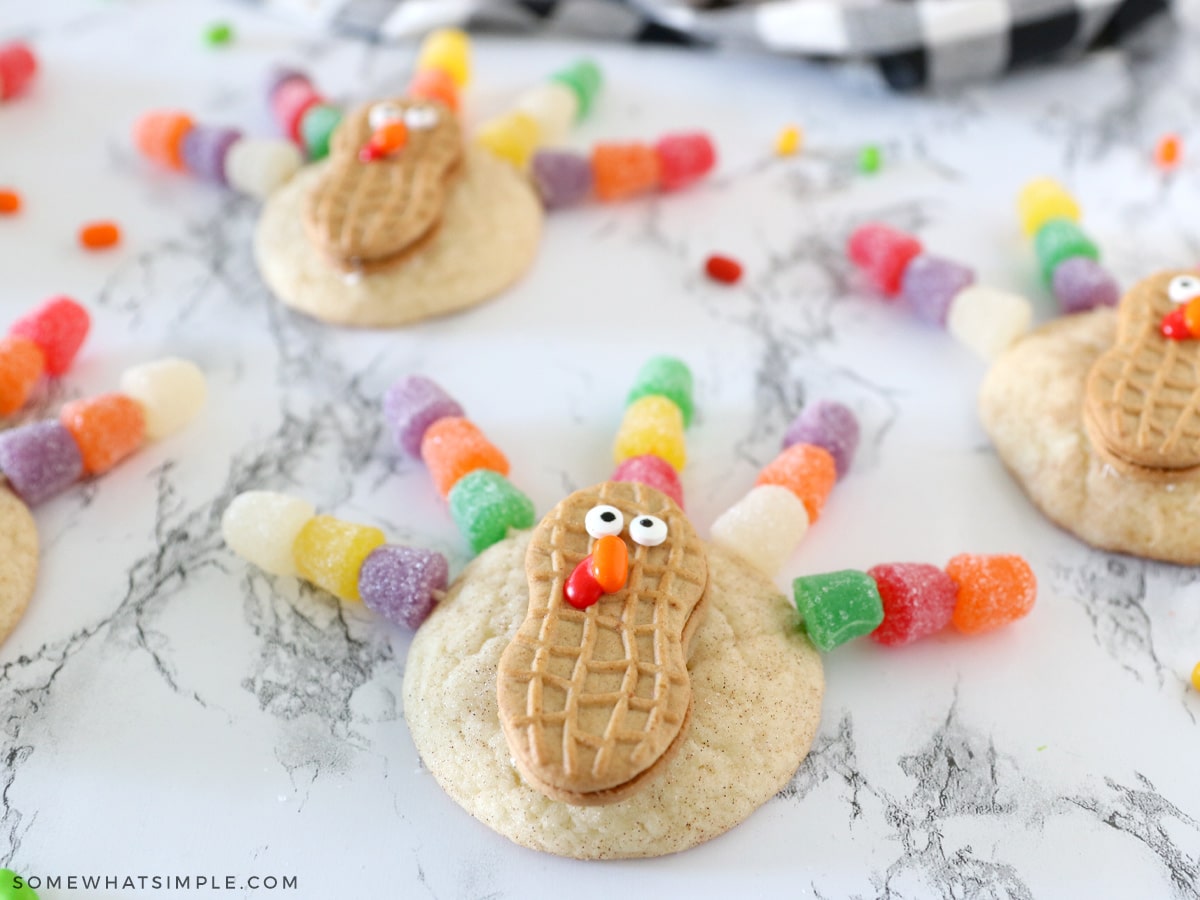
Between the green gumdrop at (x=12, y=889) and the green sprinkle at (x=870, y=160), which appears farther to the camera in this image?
the green sprinkle at (x=870, y=160)

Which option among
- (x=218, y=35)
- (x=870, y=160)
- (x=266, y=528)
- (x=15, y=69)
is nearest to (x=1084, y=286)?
(x=870, y=160)

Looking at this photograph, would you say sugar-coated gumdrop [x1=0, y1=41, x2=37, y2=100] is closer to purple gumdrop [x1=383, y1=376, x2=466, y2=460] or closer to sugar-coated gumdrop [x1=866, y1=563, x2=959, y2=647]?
purple gumdrop [x1=383, y1=376, x2=466, y2=460]

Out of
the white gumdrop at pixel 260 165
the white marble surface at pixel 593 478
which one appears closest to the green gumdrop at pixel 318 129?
the white gumdrop at pixel 260 165

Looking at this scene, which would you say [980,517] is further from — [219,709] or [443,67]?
[443,67]

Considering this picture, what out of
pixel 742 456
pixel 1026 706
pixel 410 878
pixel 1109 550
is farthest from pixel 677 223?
pixel 410 878

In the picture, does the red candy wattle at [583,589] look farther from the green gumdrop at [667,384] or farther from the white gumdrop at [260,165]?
the white gumdrop at [260,165]

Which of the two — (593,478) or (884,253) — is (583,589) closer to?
(593,478)
